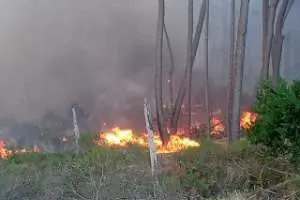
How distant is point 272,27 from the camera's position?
42.6ft

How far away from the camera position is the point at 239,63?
12.2 meters

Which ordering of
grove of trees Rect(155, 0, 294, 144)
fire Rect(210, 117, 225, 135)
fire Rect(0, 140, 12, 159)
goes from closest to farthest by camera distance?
grove of trees Rect(155, 0, 294, 144) → fire Rect(0, 140, 12, 159) → fire Rect(210, 117, 225, 135)

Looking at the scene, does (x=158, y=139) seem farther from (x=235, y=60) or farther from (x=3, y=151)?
(x=3, y=151)

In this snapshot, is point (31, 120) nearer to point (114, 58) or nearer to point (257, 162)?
point (114, 58)

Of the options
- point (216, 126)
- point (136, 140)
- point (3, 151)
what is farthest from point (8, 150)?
point (216, 126)

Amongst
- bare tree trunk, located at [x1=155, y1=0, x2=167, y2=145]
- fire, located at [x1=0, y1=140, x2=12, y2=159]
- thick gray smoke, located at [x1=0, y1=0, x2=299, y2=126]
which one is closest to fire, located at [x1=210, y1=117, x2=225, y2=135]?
thick gray smoke, located at [x1=0, y1=0, x2=299, y2=126]

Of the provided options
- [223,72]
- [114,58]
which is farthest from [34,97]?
[223,72]

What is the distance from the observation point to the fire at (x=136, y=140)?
1287cm

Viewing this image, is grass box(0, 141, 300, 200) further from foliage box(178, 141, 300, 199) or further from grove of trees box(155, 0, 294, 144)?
grove of trees box(155, 0, 294, 144)

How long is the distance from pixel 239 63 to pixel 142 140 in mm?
3544

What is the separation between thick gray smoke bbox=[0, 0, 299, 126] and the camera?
56.4ft

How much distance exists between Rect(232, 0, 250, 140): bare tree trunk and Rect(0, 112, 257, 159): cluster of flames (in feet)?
0.99

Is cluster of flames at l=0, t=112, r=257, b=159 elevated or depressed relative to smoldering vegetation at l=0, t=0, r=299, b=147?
depressed

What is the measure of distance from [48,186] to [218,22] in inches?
456
